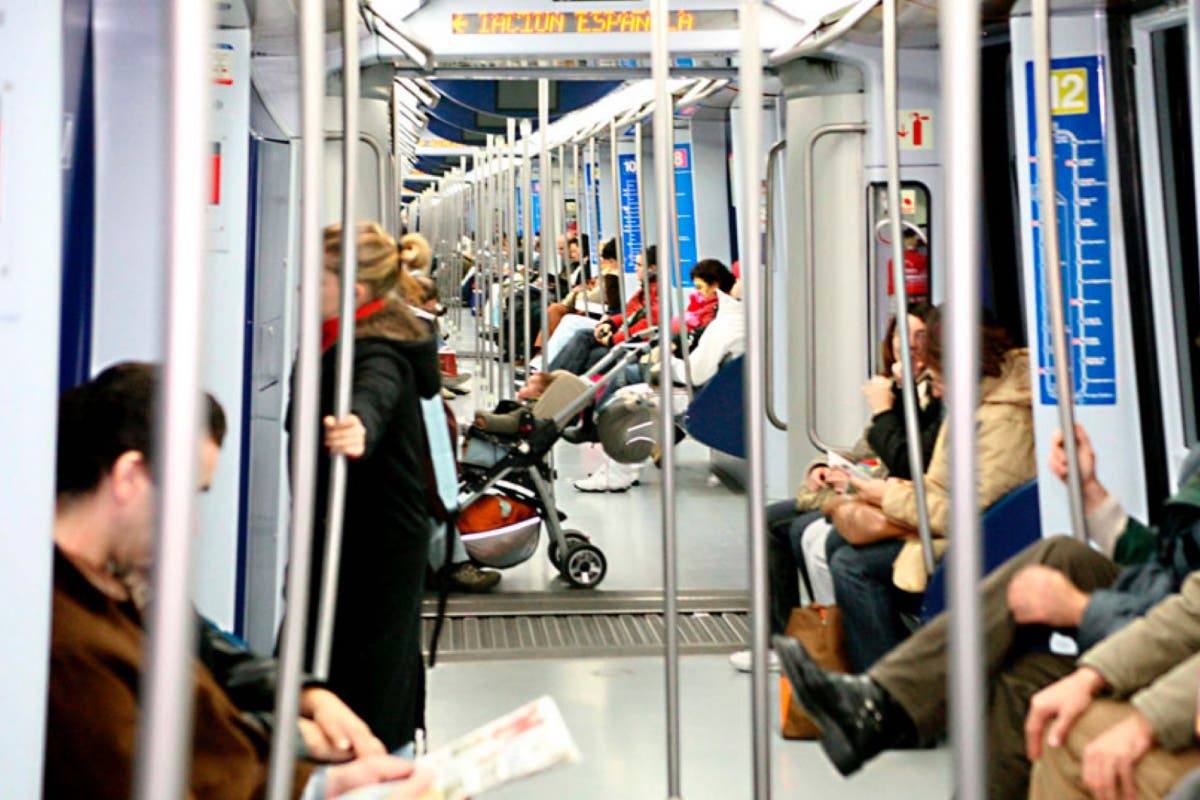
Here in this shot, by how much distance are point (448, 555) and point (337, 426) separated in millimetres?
1468

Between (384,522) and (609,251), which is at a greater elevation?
(609,251)

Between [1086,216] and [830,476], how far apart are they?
3.94 feet

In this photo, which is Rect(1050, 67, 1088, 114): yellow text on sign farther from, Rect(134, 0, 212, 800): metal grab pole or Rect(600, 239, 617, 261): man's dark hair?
Rect(600, 239, 617, 261): man's dark hair

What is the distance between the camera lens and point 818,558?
495cm

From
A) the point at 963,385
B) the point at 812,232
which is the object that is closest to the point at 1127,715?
the point at 963,385

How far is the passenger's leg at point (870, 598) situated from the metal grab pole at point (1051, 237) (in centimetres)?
159

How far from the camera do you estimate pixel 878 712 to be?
3.03 m

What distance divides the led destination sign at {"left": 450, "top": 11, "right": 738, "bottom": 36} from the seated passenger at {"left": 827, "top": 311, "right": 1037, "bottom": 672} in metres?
1.89

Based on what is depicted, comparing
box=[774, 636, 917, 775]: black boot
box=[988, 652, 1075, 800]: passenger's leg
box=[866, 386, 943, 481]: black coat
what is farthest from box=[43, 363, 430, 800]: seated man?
box=[866, 386, 943, 481]: black coat

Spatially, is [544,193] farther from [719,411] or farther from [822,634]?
[822,634]

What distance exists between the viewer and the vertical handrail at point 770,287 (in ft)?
20.7

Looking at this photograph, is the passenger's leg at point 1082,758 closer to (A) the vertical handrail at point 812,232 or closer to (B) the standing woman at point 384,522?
(B) the standing woman at point 384,522

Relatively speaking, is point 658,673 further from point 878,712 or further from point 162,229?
point 162,229

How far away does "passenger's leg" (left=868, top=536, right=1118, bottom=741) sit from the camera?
3.06 metres
